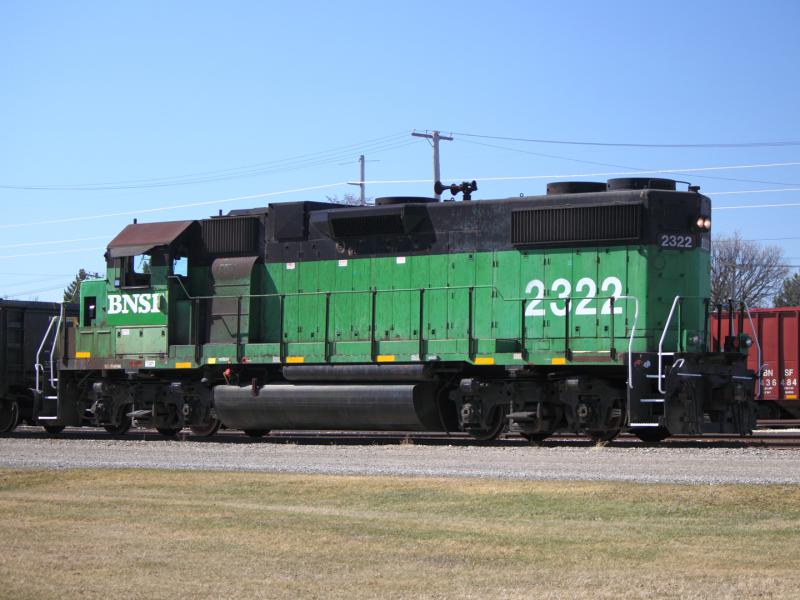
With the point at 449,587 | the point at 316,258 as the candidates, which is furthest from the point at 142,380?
the point at 449,587

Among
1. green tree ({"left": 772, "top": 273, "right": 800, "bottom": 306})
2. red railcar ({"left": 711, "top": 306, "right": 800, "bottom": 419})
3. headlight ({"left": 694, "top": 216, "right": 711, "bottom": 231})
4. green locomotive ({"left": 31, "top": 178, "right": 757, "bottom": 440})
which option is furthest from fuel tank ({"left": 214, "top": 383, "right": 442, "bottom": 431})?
green tree ({"left": 772, "top": 273, "right": 800, "bottom": 306})

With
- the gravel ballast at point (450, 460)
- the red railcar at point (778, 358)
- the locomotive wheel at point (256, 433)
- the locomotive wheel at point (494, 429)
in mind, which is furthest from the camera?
the red railcar at point (778, 358)

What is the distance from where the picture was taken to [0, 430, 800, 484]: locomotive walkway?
1198cm

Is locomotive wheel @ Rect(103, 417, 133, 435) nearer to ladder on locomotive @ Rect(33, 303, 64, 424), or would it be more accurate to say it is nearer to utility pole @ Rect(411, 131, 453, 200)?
ladder on locomotive @ Rect(33, 303, 64, 424)

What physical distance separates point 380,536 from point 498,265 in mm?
9905

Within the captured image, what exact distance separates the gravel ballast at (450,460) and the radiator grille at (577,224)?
3134 millimetres

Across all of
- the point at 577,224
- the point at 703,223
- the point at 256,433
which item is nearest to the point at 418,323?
the point at 577,224

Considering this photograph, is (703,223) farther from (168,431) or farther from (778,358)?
(168,431)

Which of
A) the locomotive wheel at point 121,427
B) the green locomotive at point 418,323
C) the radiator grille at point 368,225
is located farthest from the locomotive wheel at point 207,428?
the radiator grille at point 368,225

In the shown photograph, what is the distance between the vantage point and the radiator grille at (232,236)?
2019 centimetres

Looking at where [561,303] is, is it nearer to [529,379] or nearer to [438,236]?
[529,379]

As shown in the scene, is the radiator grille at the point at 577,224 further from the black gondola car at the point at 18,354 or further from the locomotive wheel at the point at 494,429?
the black gondola car at the point at 18,354

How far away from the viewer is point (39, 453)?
16.0 metres

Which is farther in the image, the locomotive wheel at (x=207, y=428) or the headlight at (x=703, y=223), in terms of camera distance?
the locomotive wheel at (x=207, y=428)
